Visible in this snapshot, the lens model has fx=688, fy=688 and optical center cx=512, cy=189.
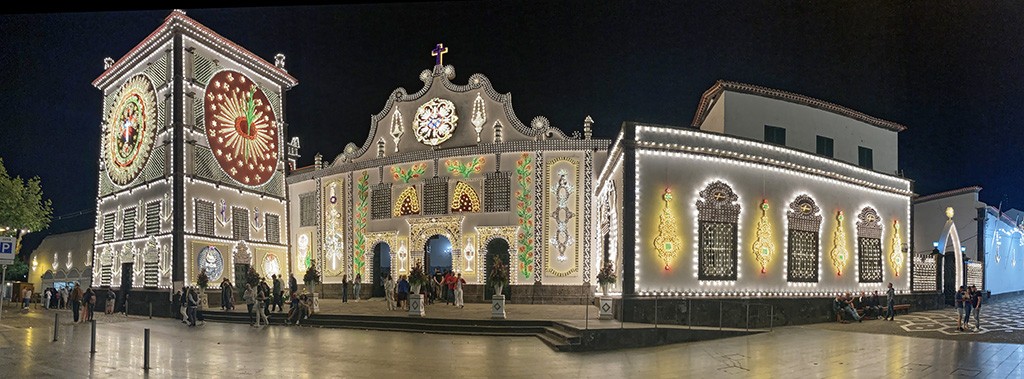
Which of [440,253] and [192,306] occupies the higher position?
[440,253]

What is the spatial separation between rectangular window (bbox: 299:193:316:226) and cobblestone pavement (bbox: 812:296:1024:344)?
84.1 ft

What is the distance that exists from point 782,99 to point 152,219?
28486mm

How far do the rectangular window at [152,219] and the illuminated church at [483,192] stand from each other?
20 cm

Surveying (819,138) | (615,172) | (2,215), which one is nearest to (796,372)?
(615,172)

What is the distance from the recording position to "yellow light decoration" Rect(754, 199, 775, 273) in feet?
72.9

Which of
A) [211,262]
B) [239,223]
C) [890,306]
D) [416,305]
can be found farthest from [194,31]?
[890,306]

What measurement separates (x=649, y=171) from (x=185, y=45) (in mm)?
23417

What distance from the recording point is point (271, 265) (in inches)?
1422

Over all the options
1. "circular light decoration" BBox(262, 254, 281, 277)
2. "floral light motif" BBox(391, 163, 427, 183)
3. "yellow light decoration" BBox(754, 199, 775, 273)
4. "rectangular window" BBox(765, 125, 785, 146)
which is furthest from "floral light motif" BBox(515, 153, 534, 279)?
"circular light decoration" BBox(262, 254, 281, 277)

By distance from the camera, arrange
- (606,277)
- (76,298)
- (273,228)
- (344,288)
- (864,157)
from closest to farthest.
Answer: (606,277)
(76,298)
(864,157)
(344,288)
(273,228)

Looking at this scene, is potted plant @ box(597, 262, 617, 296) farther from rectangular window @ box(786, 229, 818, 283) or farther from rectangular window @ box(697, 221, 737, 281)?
rectangular window @ box(786, 229, 818, 283)

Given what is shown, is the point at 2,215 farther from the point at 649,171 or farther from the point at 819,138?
the point at 819,138

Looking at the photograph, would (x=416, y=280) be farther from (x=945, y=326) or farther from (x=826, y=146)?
(x=826, y=146)

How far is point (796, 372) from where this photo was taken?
13.1 metres
